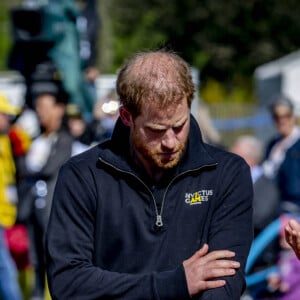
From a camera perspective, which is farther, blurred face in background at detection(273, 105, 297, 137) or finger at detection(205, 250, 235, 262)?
blurred face in background at detection(273, 105, 297, 137)

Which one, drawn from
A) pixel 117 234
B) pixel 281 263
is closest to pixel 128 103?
pixel 117 234

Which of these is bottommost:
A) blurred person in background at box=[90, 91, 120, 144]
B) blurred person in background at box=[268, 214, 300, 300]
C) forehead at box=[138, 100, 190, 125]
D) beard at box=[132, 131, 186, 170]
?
blurred person in background at box=[268, 214, 300, 300]

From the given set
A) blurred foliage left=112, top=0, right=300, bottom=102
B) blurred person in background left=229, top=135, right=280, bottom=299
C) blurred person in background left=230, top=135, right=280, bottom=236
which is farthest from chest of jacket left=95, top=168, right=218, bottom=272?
blurred foliage left=112, top=0, right=300, bottom=102

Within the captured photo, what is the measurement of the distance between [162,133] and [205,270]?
0.47 meters

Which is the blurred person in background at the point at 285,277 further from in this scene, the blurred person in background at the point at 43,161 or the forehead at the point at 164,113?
the forehead at the point at 164,113

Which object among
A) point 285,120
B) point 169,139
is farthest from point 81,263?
point 285,120

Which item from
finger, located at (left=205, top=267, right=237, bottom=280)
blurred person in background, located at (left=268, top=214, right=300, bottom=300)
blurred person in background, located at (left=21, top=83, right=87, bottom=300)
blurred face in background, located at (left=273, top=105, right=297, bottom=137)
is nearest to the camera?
finger, located at (left=205, top=267, right=237, bottom=280)

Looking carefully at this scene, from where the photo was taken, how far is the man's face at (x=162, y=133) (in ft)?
11.4

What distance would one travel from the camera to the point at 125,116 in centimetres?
365

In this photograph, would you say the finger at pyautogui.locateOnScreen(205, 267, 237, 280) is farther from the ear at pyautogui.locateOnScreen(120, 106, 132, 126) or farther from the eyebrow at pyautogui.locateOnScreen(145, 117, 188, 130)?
the ear at pyautogui.locateOnScreen(120, 106, 132, 126)

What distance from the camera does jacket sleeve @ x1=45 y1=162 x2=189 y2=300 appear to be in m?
3.50

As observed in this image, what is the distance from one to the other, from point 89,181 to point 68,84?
7.54 meters

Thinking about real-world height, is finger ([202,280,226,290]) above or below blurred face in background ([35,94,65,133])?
above

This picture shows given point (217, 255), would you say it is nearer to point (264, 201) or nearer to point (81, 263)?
point (81, 263)
